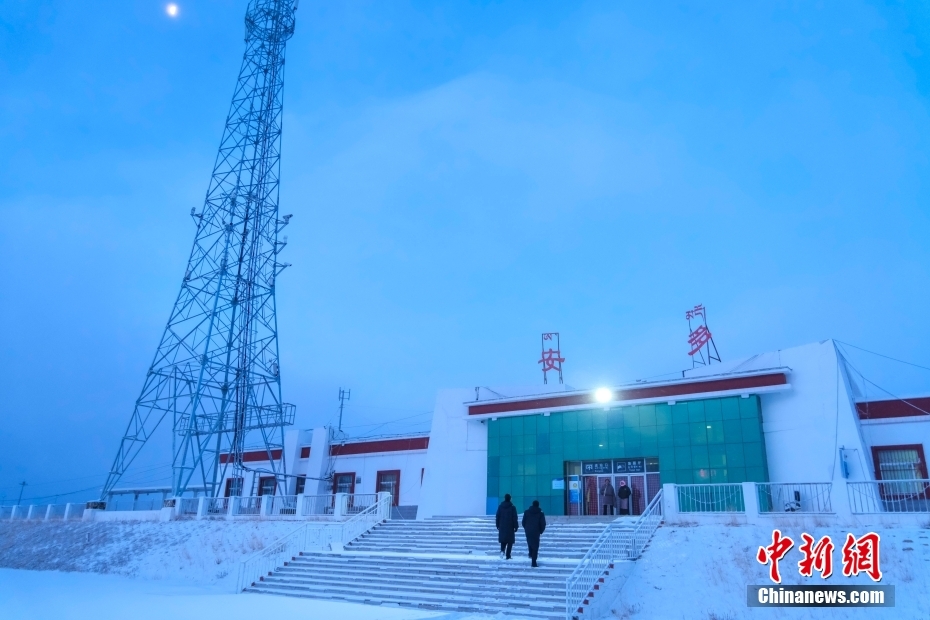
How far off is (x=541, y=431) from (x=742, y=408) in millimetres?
7366

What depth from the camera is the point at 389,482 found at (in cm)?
3188

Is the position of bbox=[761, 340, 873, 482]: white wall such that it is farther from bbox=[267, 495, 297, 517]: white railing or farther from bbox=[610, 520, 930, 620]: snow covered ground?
bbox=[267, 495, 297, 517]: white railing

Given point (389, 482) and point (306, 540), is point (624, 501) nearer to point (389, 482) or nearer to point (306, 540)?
point (306, 540)

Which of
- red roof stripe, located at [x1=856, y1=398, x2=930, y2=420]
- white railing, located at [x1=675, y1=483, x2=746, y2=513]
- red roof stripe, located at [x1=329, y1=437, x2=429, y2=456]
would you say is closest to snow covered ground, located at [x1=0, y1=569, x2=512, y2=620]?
white railing, located at [x1=675, y1=483, x2=746, y2=513]

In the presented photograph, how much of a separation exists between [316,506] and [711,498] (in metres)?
14.5

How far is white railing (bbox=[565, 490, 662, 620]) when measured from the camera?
12680 mm

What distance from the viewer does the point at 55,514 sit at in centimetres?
3231

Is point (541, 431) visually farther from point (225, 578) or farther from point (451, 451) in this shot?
point (225, 578)

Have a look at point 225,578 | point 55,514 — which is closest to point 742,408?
point 225,578

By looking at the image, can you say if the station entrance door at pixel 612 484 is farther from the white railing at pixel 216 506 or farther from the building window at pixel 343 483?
the white railing at pixel 216 506

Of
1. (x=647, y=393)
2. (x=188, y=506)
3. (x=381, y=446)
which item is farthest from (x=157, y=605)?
(x=381, y=446)

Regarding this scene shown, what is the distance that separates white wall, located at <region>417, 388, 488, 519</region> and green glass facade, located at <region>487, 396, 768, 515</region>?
30.1 inches

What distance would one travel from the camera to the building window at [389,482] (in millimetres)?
31453

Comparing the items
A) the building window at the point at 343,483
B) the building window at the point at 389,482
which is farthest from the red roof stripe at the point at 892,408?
the building window at the point at 343,483
